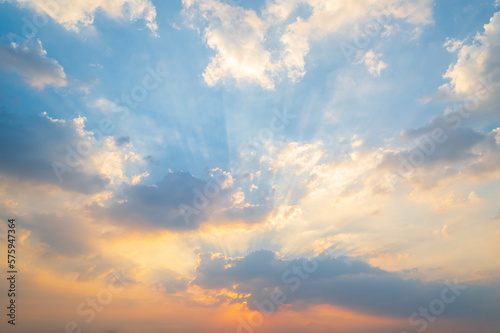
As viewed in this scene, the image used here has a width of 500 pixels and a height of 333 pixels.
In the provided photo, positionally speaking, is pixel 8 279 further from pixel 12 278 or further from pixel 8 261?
pixel 8 261

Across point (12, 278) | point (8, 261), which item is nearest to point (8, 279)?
point (12, 278)

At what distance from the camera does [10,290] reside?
58500 millimetres

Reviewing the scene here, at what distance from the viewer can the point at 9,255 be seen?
56219 mm

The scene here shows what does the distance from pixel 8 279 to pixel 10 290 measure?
2.16m

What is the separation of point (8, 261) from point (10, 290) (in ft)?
23.1

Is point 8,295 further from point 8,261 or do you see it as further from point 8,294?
point 8,261

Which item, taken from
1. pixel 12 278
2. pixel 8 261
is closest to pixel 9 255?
pixel 8 261

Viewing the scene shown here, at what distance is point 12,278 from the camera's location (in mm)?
59000

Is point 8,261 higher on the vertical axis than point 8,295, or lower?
higher

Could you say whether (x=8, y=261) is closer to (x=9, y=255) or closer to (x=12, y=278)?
(x=9, y=255)

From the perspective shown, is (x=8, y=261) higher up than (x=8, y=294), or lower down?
higher up

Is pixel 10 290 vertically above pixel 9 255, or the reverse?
pixel 9 255

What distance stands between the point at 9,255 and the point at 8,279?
246 inches

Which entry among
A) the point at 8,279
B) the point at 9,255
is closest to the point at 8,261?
the point at 9,255
